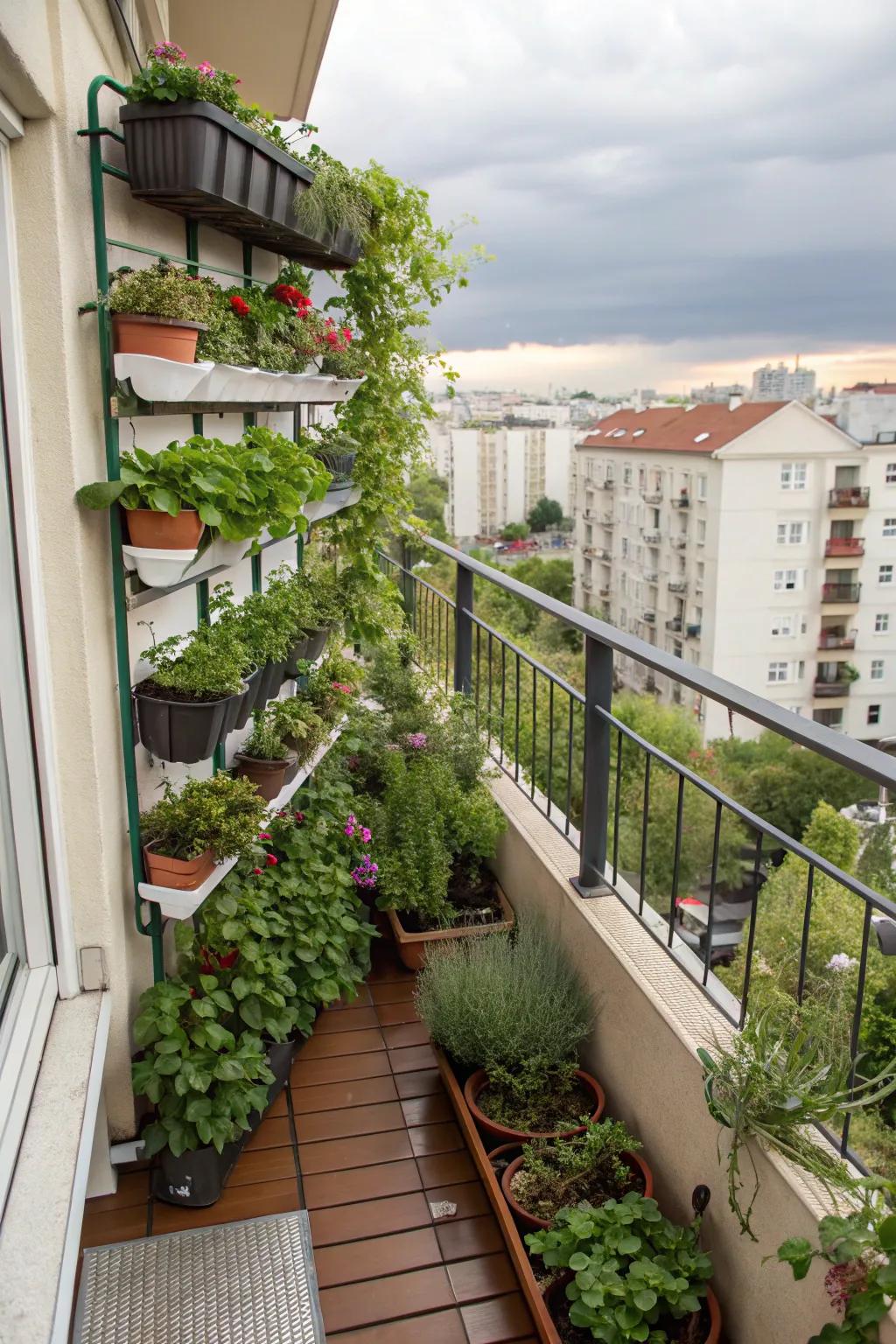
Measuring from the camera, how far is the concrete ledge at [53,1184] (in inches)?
50.2

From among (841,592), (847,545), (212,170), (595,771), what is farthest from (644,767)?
(841,592)

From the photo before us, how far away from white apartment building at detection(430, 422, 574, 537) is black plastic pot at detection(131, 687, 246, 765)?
63187 mm

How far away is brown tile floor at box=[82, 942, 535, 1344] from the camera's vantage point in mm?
1805

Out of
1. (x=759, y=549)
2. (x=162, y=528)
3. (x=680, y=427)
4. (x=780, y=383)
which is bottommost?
(x=759, y=549)

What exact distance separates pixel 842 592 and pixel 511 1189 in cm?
5317

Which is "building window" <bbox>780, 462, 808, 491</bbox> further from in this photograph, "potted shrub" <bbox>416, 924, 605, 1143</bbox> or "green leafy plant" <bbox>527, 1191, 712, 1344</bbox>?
"green leafy plant" <bbox>527, 1191, 712, 1344</bbox>

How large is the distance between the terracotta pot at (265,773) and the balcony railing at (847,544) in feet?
168

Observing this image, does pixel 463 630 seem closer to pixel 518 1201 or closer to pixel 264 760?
pixel 264 760

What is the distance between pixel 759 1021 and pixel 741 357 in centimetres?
9333

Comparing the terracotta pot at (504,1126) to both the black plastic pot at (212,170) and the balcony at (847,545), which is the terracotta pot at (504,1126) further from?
the balcony at (847,545)

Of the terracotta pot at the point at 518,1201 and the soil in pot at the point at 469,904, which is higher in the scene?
the soil in pot at the point at 469,904

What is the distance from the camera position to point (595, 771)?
2.36 metres

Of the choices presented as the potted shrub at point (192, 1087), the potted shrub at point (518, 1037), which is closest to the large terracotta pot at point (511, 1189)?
the potted shrub at point (518, 1037)

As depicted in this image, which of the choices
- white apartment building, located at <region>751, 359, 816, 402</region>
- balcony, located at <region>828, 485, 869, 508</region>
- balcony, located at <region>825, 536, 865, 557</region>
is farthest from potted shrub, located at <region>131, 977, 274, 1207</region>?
white apartment building, located at <region>751, 359, 816, 402</region>
